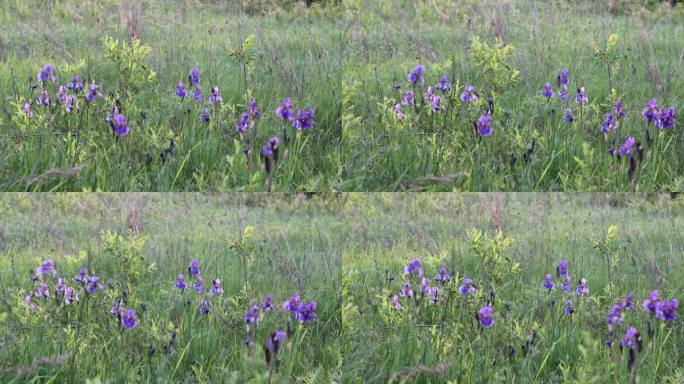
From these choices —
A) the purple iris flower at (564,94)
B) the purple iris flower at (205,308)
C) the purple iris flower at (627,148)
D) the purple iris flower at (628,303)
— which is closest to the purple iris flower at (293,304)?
the purple iris flower at (205,308)

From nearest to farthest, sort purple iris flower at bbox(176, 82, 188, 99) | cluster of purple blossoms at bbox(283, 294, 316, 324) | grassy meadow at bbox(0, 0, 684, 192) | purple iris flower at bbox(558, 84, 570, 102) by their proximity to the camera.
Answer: cluster of purple blossoms at bbox(283, 294, 316, 324), grassy meadow at bbox(0, 0, 684, 192), purple iris flower at bbox(176, 82, 188, 99), purple iris flower at bbox(558, 84, 570, 102)

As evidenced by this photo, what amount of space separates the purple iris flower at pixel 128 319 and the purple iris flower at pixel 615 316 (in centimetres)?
252

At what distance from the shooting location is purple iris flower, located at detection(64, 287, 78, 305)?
3.88 metres

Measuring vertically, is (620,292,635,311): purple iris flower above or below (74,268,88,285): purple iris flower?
above

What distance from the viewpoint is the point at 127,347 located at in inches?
142

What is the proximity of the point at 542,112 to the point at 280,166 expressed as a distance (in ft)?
5.65

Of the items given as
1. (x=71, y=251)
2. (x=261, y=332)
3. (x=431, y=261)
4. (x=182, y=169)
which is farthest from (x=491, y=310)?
(x=71, y=251)

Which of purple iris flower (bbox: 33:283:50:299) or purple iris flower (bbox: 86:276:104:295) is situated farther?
purple iris flower (bbox: 33:283:50:299)

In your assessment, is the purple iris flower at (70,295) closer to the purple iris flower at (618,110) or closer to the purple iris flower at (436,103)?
the purple iris flower at (436,103)

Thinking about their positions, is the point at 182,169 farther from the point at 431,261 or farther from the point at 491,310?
the point at 491,310

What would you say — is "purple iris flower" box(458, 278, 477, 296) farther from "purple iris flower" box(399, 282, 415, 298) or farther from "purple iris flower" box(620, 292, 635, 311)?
"purple iris flower" box(620, 292, 635, 311)

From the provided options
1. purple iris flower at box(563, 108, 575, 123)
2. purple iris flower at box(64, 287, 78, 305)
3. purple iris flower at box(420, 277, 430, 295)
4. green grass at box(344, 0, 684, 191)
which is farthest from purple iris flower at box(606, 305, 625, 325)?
purple iris flower at box(64, 287, 78, 305)

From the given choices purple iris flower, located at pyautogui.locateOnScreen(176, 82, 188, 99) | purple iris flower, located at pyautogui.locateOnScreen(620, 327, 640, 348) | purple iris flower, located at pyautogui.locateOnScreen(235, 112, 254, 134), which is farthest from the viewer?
purple iris flower, located at pyautogui.locateOnScreen(176, 82, 188, 99)

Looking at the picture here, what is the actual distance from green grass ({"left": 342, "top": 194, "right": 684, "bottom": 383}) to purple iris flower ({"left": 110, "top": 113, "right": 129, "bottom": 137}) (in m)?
1.43
